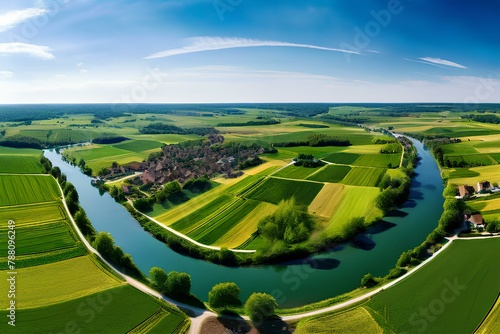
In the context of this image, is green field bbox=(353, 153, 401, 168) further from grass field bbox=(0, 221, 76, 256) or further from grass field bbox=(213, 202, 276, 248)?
grass field bbox=(0, 221, 76, 256)

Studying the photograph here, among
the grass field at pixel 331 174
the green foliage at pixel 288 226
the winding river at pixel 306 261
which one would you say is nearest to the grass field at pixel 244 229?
the green foliage at pixel 288 226

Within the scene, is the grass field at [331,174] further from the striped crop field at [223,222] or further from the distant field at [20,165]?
the distant field at [20,165]

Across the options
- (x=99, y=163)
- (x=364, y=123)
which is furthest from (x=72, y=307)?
(x=364, y=123)

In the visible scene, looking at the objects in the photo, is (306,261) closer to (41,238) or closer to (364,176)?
(41,238)

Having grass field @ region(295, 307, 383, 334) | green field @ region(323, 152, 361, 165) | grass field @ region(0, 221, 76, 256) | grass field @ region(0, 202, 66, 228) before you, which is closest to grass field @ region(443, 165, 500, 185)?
green field @ region(323, 152, 361, 165)

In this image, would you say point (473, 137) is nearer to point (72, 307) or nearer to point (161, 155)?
point (161, 155)

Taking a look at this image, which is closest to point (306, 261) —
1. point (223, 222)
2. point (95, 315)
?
point (223, 222)
